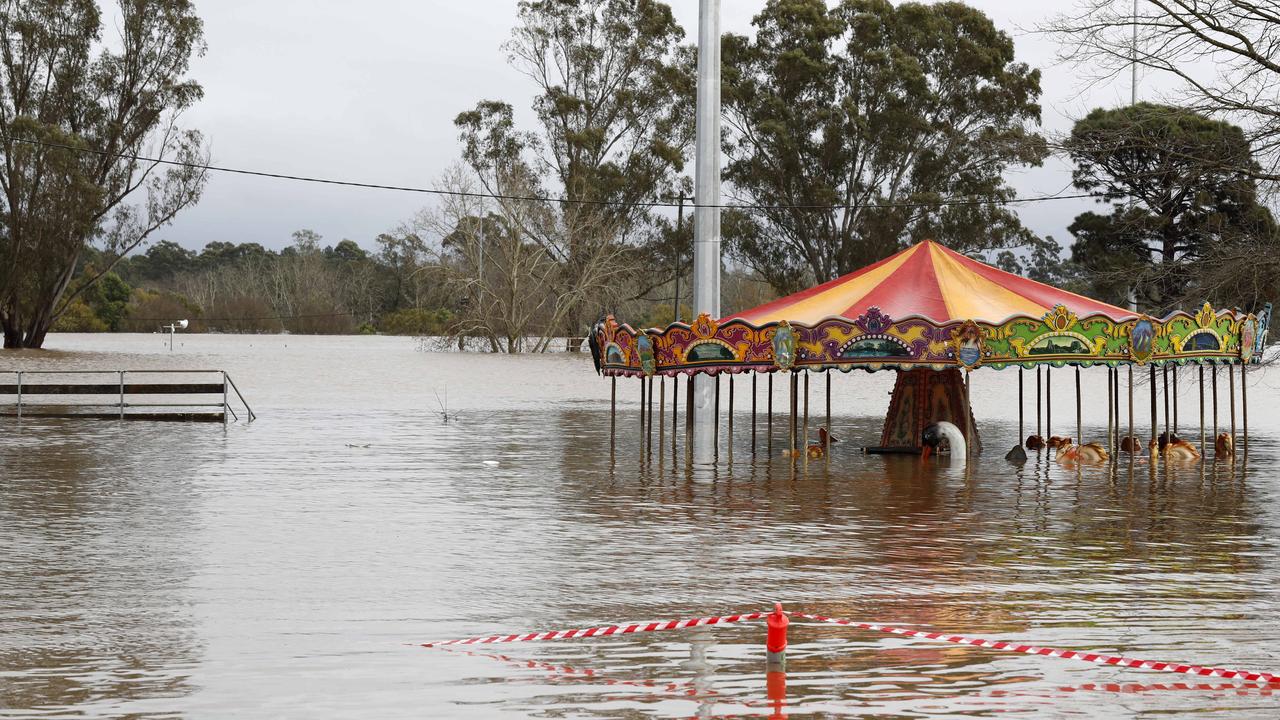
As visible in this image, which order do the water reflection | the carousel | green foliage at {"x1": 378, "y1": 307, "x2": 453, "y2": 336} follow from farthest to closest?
green foliage at {"x1": 378, "y1": 307, "x2": 453, "y2": 336} → the carousel → the water reflection

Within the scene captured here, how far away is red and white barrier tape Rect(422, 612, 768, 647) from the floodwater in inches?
5.0

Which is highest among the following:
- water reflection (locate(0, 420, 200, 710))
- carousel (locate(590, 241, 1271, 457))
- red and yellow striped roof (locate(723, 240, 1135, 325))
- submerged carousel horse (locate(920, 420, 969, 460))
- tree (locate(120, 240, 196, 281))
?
tree (locate(120, 240, 196, 281))

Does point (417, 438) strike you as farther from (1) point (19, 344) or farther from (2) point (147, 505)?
(1) point (19, 344)

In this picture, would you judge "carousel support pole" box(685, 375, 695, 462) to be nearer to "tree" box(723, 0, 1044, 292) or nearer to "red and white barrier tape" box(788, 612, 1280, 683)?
"red and white barrier tape" box(788, 612, 1280, 683)

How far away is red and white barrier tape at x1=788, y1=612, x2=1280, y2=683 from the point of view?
6957mm

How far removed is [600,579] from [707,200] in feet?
33.6

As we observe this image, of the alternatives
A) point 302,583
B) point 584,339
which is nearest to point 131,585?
point 302,583

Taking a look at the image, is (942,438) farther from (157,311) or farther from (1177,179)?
(157,311)

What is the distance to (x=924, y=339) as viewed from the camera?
1852 cm

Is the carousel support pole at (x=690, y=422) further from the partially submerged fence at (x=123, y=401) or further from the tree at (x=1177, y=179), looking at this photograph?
the partially submerged fence at (x=123, y=401)

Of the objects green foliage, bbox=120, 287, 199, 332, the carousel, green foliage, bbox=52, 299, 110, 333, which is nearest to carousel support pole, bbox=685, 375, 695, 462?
the carousel

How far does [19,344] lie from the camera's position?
63.2 m

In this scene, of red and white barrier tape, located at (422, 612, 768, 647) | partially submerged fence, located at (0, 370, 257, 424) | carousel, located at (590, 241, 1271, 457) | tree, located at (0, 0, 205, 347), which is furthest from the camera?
tree, located at (0, 0, 205, 347)

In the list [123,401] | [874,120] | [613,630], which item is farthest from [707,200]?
[874,120]
